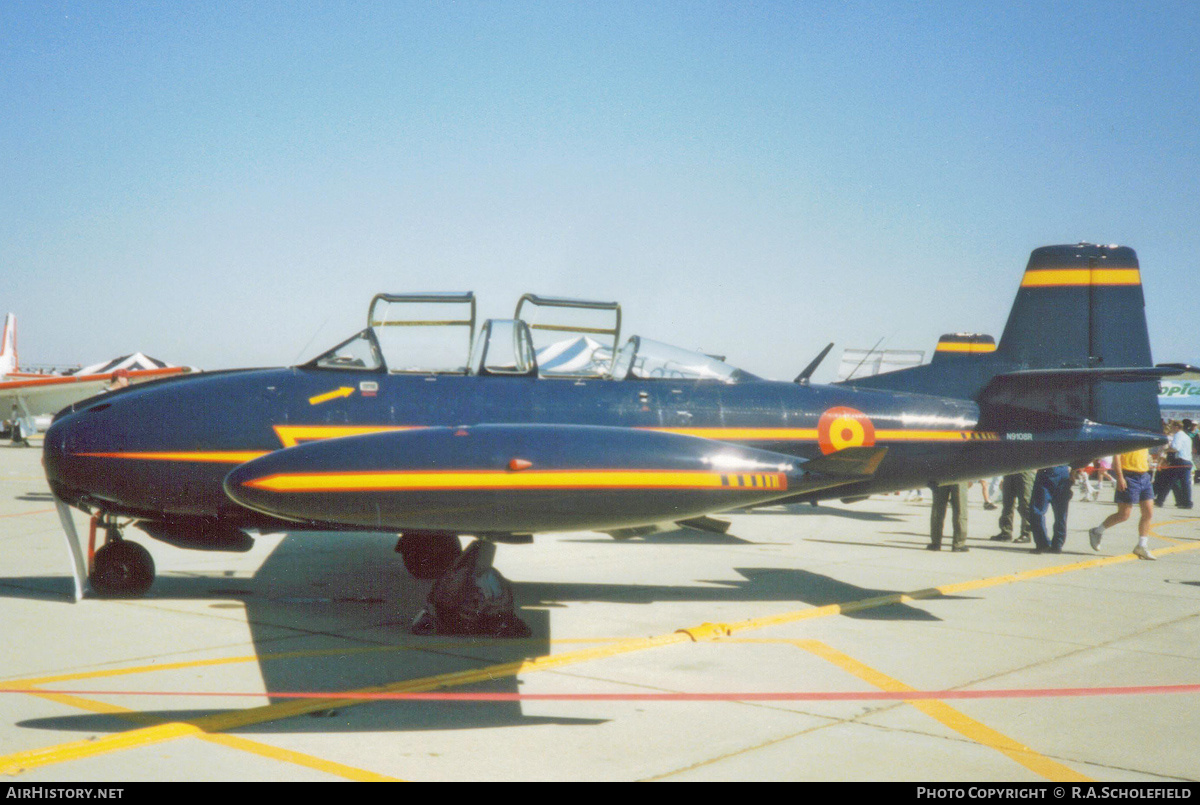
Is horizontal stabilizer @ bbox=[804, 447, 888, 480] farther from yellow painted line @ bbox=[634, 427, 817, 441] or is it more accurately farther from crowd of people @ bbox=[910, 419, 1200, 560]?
crowd of people @ bbox=[910, 419, 1200, 560]

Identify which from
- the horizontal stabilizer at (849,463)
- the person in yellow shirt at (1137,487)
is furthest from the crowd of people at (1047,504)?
the horizontal stabilizer at (849,463)

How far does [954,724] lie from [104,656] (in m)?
5.23

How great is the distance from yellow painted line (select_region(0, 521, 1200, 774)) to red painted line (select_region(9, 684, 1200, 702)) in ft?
0.51

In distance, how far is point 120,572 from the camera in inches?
325

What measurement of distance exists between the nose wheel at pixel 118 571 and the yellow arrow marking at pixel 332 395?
2.11 metres

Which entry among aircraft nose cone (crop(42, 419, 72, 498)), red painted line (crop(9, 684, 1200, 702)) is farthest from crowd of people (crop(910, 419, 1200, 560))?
aircraft nose cone (crop(42, 419, 72, 498))

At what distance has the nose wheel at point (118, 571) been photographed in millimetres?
8234

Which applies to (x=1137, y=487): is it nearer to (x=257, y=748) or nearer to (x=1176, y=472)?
(x=1176, y=472)

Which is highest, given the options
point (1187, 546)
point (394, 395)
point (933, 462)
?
point (394, 395)

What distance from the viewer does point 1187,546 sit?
14.1 metres

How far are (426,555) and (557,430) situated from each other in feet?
12.9

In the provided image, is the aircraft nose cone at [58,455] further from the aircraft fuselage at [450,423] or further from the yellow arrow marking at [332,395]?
the yellow arrow marking at [332,395]

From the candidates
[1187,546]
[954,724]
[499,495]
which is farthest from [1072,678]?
[1187,546]
